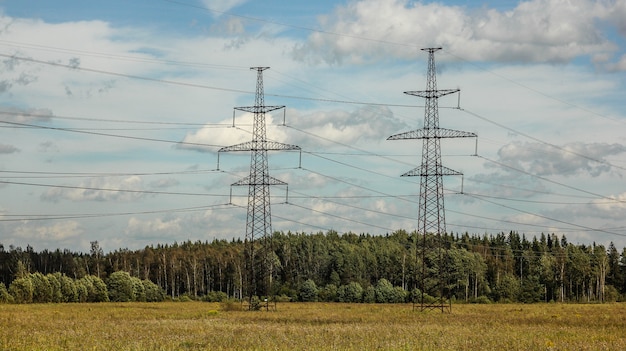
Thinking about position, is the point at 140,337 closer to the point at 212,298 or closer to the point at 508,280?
the point at 212,298

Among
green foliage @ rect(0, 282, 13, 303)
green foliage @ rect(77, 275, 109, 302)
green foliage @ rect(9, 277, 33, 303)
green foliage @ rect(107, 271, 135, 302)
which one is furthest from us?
green foliage @ rect(107, 271, 135, 302)

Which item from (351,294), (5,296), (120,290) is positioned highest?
(351,294)

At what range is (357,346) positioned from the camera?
36656mm

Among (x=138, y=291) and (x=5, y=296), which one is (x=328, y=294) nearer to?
(x=138, y=291)

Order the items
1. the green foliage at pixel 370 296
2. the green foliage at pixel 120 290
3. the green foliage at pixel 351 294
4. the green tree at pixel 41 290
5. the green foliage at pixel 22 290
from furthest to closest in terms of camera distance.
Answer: the green foliage at pixel 120 290
the green foliage at pixel 351 294
the green foliage at pixel 370 296
the green tree at pixel 41 290
the green foliage at pixel 22 290

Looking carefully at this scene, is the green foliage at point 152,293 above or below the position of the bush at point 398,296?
below

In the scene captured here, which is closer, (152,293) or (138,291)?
(138,291)

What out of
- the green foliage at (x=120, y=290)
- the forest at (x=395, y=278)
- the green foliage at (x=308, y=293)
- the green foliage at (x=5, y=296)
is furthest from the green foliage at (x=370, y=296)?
the green foliage at (x=5, y=296)

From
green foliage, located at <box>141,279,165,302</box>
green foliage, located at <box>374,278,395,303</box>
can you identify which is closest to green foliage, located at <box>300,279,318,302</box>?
green foliage, located at <box>374,278,395,303</box>

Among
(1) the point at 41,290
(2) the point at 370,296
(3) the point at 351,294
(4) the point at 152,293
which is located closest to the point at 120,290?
(4) the point at 152,293

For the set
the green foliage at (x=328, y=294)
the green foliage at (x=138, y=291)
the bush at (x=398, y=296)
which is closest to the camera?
the bush at (x=398, y=296)

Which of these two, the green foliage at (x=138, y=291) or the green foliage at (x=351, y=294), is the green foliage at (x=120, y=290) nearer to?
the green foliage at (x=138, y=291)

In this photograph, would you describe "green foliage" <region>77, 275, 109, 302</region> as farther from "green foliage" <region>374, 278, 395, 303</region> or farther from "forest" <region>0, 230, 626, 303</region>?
"green foliage" <region>374, 278, 395, 303</region>

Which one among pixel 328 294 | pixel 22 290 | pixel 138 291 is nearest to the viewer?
pixel 22 290
